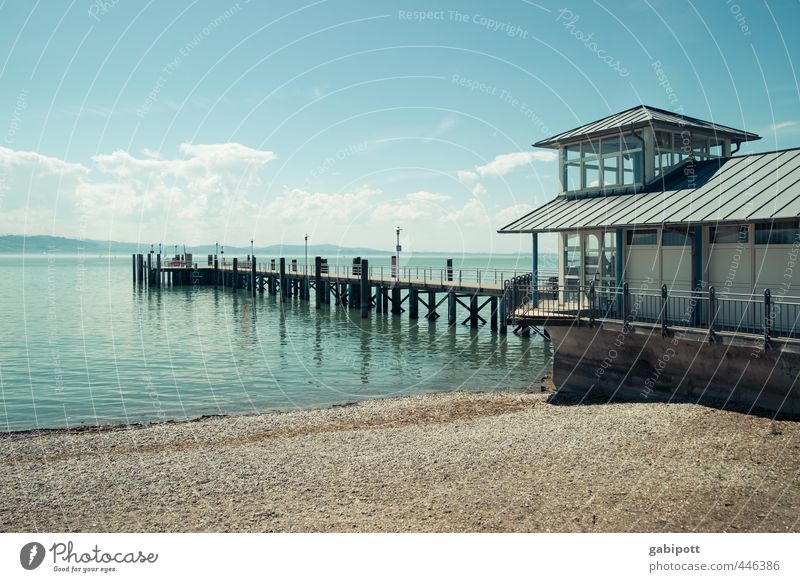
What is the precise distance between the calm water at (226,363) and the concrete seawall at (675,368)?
15.7 ft

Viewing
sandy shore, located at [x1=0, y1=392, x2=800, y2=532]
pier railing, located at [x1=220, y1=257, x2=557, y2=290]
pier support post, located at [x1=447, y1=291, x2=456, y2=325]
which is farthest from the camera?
pier support post, located at [x1=447, y1=291, x2=456, y2=325]

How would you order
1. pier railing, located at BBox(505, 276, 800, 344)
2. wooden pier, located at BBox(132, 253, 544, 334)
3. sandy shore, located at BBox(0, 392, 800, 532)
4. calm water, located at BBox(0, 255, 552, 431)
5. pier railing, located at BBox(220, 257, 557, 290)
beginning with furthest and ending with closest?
wooden pier, located at BBox(132, 253, 544, 334) < pier railing, located at BBox(220, 257, 557, 290) < calm water, located at BBox(0, 255, 552, 431) < pier railing, located at BBox(505, 276, 800, 344) < sandy shore, located at BBox(0, 392, 800, 532)

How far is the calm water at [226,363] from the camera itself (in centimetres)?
2128

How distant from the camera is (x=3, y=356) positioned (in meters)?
30.7

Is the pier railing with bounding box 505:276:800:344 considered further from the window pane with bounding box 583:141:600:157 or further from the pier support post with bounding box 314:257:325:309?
the pier support post with bounding box 314:257:325:309

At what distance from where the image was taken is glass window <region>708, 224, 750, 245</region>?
14.8m

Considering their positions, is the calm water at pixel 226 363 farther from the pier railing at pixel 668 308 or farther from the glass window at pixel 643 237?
the glass window at pixel 643 237

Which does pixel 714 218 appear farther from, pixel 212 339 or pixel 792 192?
pixel 212 339

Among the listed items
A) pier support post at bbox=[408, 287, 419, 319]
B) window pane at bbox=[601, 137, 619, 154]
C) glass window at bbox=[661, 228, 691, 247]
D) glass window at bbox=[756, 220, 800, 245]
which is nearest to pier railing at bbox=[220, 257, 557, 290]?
pier support post at bbox=[408, 287, 419, 319]

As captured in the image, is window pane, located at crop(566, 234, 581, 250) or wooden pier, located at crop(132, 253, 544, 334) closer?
window pane, located at crop(566, 234, 581, 250)

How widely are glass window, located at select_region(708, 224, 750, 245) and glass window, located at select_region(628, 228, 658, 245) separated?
1.51 m

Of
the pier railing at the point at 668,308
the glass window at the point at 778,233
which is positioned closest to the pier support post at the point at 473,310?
the pier railing at the point at 668,308

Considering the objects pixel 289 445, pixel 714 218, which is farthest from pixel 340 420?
pixel 714 218

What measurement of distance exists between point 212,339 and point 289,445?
23694 mm
